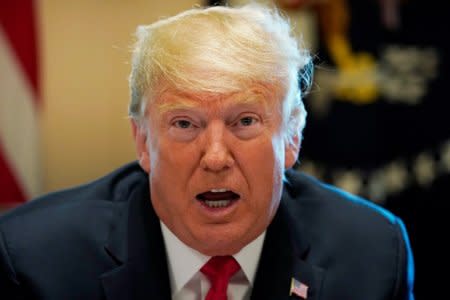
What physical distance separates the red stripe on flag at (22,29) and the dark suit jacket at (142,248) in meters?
1.51

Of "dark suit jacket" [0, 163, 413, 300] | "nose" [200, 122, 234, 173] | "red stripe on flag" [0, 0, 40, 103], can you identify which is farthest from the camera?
"red stripe on flag" [0, 0, 40, 103]

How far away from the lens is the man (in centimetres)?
176

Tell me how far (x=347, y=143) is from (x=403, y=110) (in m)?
0.33

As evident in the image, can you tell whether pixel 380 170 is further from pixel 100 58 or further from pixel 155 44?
pixel 155 44

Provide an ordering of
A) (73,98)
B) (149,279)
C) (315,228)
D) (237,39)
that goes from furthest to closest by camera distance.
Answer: (73,98), (315,228), (149,279), (237,39)

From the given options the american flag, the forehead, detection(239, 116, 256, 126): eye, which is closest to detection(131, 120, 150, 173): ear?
the forehead

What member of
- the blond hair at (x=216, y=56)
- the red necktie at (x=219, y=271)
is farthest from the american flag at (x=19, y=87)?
Answer: the red necktie at (x=219, y=271)

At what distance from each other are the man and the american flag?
1450mm

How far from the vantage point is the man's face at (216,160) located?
1.75 m

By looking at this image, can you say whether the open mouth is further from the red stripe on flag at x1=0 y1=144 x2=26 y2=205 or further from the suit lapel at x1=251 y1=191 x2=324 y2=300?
the red stripe on flag at x1=0 y1=144 x2=26 y2=205

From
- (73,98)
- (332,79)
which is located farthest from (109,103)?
(332,79)

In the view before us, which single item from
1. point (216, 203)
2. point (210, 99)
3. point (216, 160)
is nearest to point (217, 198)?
point (216, 203)

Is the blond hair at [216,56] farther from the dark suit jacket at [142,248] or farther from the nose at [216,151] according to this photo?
the dark suit jacket at [142,248]

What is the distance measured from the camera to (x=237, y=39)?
5.89ft
